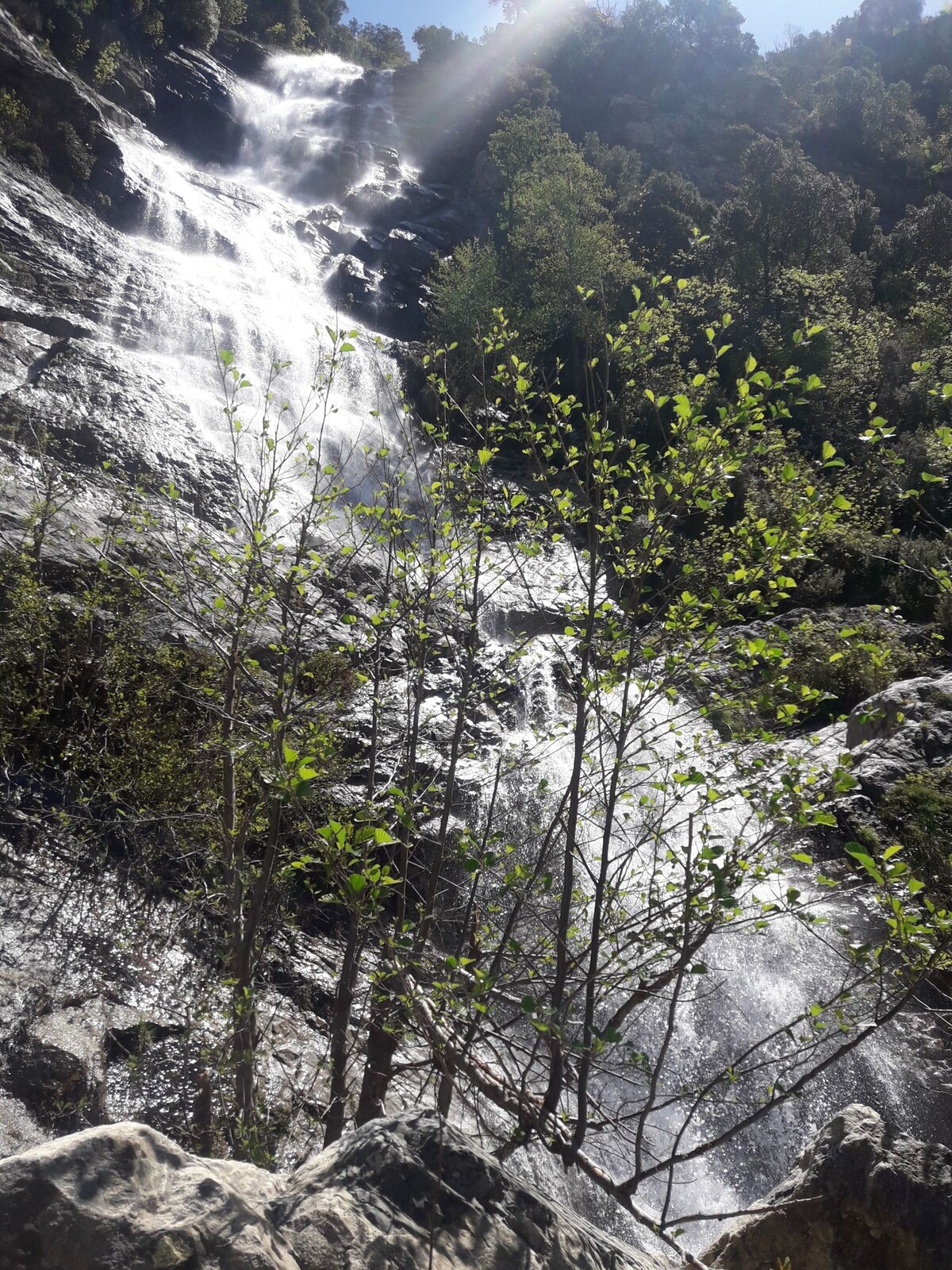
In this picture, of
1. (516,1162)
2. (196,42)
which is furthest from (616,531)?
(196,42)

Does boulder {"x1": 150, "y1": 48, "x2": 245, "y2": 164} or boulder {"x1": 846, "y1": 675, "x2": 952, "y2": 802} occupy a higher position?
boulder {"x1": 150, "y1": 48, "x2": 245, "y2": 164}

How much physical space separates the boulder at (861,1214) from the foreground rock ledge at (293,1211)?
7.72 ft

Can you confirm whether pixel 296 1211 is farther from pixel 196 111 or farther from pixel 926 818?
pixel 196 111

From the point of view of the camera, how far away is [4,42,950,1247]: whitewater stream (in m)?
8.30

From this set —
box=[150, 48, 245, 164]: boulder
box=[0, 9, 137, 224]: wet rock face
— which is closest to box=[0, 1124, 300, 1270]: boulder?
box=[0, 9, 137, 224]: wet rock face

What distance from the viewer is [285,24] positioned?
5153 cm

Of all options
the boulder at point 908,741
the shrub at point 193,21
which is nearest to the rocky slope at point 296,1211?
the boulder at point 908,741

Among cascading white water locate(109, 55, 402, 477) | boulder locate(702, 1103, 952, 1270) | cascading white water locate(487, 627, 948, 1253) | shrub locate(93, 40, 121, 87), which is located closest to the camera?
boulder locate(702, 1103, 952, 1270)

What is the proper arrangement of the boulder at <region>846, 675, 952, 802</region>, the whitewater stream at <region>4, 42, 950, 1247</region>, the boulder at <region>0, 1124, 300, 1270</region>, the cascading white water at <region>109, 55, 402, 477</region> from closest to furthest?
the boulder at <region>0, 1124, 300, 1270</region>
the whitewater stream at <region>4, 42, 950, 1247</region>
the boulder at <region>846, 675, 952, 802</region>
the cascading white water at <region>109, 55, 402, 477</region>

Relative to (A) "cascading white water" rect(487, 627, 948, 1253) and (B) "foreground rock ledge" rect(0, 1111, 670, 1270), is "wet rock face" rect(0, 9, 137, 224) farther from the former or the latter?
(B) "foreground rock ledge" rect(0, 1111, 670, 1270)

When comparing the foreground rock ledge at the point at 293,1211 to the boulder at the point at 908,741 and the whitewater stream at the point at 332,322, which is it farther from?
the boulder at the point at 908,741

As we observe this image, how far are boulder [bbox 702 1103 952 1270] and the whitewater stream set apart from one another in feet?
2.14

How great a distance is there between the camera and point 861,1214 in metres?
4.72

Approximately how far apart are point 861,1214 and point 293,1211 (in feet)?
13.1
